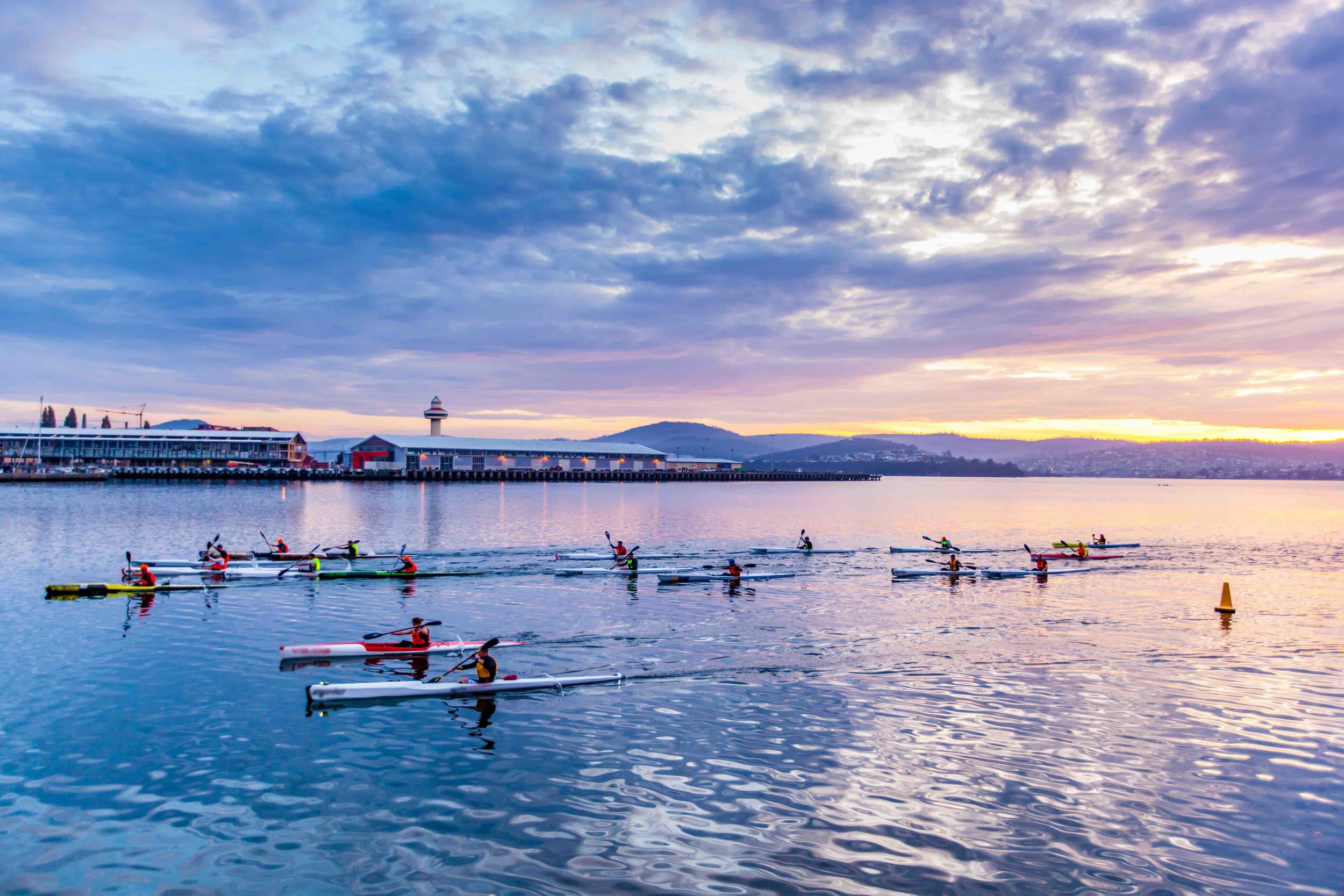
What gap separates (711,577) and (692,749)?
996 inches

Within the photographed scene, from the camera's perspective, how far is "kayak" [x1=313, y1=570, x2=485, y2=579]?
4069cm

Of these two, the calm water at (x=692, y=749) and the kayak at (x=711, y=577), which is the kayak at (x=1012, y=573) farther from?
the kayak at (x=711, y=577)

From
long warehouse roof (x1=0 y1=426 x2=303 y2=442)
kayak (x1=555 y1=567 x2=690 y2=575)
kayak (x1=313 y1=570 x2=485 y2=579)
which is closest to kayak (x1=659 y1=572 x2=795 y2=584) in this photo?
kayak (x1=555 y1=567 x2=690 y2=575)

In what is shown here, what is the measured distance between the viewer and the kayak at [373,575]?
4069cm

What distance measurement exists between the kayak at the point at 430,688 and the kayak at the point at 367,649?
2.92m

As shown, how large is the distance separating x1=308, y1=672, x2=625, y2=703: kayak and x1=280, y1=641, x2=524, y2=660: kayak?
2.92 metres

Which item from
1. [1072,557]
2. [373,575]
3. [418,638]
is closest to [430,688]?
[418,638]

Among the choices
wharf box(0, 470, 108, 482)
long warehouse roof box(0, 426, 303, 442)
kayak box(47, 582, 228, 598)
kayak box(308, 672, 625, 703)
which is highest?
long warehouse roof box(0, 426, 303, 442)

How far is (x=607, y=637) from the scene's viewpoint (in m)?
27.9

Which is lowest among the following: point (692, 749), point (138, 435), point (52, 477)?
point (692, 749)

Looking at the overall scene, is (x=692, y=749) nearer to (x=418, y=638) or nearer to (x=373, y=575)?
(x=418, y=638)

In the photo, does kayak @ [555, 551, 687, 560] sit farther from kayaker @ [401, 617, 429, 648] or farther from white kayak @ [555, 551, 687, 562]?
kayaker @ [401, 617, 429, 648]

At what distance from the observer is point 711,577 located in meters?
41.9

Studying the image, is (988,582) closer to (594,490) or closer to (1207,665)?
(1207,665)
